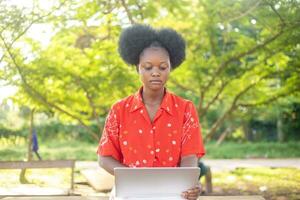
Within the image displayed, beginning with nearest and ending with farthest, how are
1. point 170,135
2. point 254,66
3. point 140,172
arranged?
point 140,172 < point 170,135 < point 254,66

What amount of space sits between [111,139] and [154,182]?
46 centimetres

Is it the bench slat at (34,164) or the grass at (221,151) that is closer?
the bench slat at (34,164)

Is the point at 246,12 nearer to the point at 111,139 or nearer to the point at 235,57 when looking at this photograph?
the point at 235,57

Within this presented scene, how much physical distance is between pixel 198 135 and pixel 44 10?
140 inches

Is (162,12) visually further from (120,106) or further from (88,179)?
(120,106)

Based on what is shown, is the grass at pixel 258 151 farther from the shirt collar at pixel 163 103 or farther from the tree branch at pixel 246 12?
the shirt collar at pixel 163 103

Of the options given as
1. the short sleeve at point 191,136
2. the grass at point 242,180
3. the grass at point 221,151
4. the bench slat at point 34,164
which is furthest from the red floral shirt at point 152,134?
the grass at point 221,151

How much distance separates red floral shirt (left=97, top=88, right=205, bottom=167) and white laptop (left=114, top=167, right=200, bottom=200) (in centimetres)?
27

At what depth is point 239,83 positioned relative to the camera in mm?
7215

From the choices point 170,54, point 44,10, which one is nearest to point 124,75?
point 44,10

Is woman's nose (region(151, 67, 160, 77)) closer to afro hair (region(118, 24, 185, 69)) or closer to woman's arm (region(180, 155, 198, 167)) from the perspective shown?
afro hair (region(118, 24, 185, 69))

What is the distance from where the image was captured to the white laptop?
2.12m

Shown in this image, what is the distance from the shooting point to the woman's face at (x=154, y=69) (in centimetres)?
243

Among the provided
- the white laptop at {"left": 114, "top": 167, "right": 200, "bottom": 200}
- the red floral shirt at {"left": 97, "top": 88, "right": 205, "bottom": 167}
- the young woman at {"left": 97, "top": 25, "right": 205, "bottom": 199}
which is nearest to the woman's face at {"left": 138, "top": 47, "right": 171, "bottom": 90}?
the young woman at {"left": 97, "top": 25, "right": 205, "bottom": 199}
